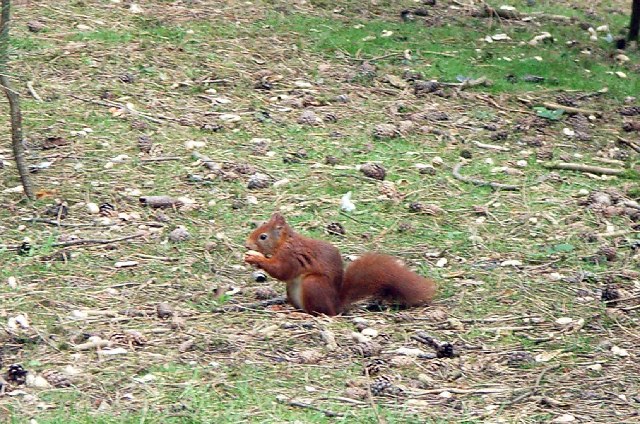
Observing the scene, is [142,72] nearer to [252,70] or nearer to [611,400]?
[252,70]

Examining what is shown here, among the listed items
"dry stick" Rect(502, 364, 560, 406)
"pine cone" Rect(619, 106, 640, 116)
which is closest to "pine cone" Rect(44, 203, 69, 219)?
"dry stick" Rect(502, 364, 560, 406)

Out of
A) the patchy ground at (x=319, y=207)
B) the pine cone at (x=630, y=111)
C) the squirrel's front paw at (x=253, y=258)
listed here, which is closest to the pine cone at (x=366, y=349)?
the patchy ground at (x=319, y=207)

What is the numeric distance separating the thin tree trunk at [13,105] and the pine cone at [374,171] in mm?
1956

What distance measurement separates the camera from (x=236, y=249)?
5.73m

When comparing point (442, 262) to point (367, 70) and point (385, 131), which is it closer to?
point (385, 131)

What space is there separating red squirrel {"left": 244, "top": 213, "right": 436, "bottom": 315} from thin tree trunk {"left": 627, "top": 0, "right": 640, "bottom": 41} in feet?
17.2

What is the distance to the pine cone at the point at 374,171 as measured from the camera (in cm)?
677

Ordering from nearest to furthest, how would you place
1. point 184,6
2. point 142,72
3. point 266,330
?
point 266,330 → point 142,72 → point 184,6

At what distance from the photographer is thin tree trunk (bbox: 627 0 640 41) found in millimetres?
9500

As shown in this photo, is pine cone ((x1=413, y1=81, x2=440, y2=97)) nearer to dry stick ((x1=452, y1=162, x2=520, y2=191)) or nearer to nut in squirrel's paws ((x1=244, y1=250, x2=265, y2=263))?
dry stick ((x1=452, y1=162, x2=520, y2=191))

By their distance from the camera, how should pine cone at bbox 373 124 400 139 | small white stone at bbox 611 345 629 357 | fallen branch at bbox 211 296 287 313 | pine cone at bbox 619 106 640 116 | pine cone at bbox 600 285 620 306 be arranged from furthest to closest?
pine cone at bbox 619 106 640 116
pine cone at bbox 373 124 400 139
pine cone at bbox 600 285 620 306
fallen branch at bbox 211 296 287 313
small white stone at bbox 611 345 629 357


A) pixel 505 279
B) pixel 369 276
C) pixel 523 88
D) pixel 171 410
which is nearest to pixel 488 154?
pixel 523 88

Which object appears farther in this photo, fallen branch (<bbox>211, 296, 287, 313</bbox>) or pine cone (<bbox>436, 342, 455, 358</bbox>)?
fallen branch (<bbox>211, 296, 287, 313</bbox>)

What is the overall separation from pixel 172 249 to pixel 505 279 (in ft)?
5.43
